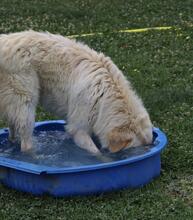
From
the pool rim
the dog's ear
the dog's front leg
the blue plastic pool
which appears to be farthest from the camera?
the dog's front leg

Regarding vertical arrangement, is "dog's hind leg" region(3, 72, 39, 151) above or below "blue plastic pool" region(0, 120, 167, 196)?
above

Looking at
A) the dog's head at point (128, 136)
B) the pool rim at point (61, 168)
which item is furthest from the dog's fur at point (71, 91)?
the pool rim at point (61, 168)

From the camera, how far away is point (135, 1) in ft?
60.0

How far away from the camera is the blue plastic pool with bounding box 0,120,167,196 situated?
6297mm

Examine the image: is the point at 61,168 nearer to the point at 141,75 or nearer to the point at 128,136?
the point at 128,136

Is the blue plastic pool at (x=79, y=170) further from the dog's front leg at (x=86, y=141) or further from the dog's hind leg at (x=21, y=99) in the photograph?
the dog's hind leg at (x=21, y=99)

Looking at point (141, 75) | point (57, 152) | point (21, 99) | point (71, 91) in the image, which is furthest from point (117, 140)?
point (141, 75)

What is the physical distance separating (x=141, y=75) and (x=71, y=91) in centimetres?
401

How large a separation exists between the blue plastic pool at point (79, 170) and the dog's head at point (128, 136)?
3.6 inches

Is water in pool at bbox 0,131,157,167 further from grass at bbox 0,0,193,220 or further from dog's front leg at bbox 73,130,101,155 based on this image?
grass at bbox 0,0,193,220

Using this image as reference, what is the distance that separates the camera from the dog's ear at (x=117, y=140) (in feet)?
22.5

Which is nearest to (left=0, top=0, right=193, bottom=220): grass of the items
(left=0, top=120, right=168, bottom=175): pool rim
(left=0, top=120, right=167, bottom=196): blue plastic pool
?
(left=0, top=120, right=167, bottom=196): blue plastic pool

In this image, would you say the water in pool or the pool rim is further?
the water in pool

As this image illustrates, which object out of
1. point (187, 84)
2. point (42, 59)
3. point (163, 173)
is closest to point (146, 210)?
point (163, 173)
